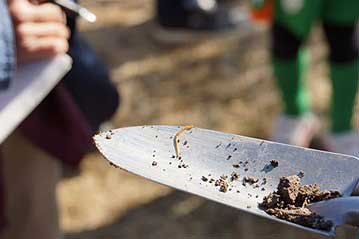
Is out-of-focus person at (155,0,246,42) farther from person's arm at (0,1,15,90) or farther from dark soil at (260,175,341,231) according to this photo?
dark soil at (260,175,341,231)

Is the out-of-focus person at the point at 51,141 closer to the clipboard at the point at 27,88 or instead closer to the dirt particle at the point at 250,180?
the clipboard at the point at 27,88

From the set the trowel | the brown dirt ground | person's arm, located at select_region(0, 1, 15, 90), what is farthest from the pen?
the brown dirt ground

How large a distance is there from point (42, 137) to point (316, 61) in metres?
1.35

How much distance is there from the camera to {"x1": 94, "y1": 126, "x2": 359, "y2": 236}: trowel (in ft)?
2.35

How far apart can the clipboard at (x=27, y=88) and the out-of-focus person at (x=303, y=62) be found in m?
0.88

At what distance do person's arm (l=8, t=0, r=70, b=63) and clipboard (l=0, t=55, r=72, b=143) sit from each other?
0.05 feet

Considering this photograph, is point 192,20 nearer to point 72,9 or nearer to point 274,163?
point 72,9

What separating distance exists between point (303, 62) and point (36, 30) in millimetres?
1024

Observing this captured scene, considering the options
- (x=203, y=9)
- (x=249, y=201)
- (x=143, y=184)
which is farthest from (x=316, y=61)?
(x=249, y=201)

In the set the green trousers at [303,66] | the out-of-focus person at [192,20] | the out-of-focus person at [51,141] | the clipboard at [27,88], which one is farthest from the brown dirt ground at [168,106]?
the clipboard at [27,88]

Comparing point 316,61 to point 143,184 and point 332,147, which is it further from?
point 143,184

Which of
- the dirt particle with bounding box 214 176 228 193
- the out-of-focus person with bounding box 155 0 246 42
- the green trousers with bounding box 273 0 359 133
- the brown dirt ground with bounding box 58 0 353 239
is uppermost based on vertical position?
the dirt particle with bounding box 214 176 228 193

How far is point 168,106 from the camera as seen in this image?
6.95 feet

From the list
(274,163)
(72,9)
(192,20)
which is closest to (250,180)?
(274,163)
